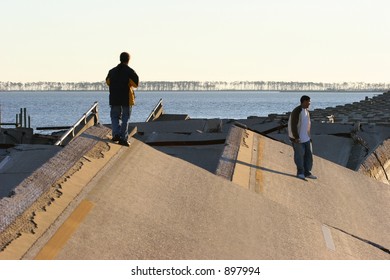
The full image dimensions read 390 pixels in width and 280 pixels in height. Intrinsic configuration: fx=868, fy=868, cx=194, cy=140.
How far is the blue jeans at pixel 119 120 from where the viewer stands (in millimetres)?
10609

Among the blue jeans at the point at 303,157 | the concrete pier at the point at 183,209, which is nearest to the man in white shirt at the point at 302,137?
the blue jeans at the point at 303,157

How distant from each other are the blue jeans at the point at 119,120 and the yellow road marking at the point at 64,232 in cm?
252

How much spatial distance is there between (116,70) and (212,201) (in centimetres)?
260

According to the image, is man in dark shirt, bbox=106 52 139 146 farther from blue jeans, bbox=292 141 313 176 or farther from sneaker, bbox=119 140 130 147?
blue jeans, bbox=292 141 313 176

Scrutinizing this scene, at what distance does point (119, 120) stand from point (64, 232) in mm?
3755

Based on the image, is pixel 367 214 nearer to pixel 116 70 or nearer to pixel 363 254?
pixel 363 254

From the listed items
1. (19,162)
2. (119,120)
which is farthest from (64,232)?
(19,162)

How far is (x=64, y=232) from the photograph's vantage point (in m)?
7.42

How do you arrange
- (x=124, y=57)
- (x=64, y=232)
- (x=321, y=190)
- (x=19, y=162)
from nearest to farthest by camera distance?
(x=64, y=232) < (x=124, y=57) < (x=321, y=190) < (x=19, y=162)

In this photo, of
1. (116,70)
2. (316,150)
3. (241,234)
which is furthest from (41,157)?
(316,150)

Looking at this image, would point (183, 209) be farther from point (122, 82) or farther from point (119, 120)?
point (122, 82)

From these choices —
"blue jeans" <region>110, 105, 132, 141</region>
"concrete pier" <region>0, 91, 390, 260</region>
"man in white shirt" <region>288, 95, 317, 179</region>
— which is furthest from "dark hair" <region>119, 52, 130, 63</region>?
"man in white shirt" <region>288, 95, 317, 179</region>

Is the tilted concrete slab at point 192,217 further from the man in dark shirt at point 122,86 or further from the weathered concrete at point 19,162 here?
the weathered concrete at point 19,162

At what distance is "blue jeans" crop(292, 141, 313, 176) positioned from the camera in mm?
12523
